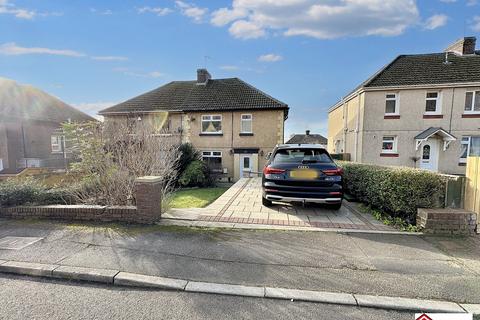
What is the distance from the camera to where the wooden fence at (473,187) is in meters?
4.51

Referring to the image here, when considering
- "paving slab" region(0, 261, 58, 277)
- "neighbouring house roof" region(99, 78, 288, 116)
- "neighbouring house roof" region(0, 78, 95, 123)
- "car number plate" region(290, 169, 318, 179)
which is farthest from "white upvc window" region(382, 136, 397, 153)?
"neighbouring house roof" region(0, 78, 95, 123)

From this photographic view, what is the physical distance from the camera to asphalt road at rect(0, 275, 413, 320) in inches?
93.7

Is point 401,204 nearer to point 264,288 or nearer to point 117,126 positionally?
point 264,288

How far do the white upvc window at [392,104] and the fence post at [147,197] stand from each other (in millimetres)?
16179

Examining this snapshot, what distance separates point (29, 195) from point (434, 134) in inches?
770

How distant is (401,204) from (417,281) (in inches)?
92.1

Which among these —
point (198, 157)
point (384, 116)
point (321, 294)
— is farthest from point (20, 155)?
point (384, 116)

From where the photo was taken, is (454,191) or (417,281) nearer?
(417,281)

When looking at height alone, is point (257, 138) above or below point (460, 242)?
above

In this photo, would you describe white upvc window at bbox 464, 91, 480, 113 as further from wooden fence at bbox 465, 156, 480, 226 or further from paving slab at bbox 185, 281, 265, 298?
paving slab at bbox 185, 281, 265, 298

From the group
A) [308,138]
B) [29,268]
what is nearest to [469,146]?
[29,268]

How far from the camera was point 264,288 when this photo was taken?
277 centimetres

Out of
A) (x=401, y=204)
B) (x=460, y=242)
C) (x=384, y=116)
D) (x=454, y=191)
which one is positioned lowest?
(x=460, y=242)

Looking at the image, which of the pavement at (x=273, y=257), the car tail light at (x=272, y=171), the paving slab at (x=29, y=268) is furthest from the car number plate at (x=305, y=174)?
the paving slab at (x=29, y=268)
